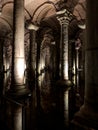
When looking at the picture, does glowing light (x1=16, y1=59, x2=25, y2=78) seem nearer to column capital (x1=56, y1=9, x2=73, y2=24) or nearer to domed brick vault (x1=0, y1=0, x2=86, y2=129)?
domed brick vault (x1=0, y1=0, x2=86, y2=129)

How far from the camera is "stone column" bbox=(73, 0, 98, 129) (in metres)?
2.33

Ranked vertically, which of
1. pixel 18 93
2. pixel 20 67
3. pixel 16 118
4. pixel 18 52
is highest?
pixel 18 52

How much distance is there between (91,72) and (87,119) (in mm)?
679

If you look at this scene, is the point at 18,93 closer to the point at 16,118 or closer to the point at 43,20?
the point at 16,118

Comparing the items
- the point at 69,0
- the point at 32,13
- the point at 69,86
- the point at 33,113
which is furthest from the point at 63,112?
the point at 32,13

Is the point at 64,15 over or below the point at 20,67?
over

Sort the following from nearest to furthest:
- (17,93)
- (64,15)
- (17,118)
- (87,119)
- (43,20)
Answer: (87,119)
(17,118)
(17,93)
(64,15)
(43,20)

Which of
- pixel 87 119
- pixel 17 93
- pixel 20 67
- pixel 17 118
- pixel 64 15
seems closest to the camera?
pixel 87 119

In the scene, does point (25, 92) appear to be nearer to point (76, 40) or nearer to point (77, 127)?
point (77, 127)

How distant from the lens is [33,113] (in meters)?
5.20

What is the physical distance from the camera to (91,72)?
243 cm

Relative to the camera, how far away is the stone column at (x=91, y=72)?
7.65 feet

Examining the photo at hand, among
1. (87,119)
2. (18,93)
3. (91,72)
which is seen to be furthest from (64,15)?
(87,119)

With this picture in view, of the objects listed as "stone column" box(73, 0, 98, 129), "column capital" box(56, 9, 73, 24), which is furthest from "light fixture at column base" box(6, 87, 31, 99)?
"column capital" box(56, 9, 73, 24)
